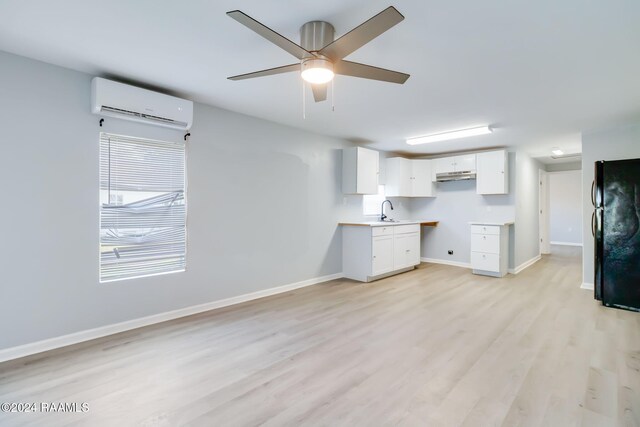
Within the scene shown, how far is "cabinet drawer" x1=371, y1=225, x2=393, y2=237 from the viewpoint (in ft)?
16.3

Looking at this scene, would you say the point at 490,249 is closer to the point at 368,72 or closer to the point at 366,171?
the point at 366,171

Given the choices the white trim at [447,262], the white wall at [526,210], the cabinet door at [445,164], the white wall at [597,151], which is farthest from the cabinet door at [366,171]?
the white wall at [597,151]

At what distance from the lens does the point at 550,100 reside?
3.29m

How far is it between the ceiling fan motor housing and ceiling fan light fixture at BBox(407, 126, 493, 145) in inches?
131

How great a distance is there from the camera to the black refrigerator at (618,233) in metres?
3.65

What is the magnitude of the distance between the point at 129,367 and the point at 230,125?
9.07ft

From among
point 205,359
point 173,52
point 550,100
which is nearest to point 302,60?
point 173,52

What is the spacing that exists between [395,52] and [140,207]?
285 centimetres

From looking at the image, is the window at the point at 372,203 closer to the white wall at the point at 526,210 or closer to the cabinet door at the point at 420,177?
the cabinet door at the point at 420,177

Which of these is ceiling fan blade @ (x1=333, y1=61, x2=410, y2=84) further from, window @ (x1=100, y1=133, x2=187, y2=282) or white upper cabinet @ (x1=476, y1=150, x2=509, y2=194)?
A: white upper cabinet @ (x1=476, y1=150, x2=509, y2=194)

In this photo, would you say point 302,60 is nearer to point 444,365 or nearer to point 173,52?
point 173,52

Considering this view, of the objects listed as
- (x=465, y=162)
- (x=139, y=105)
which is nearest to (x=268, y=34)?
(x=139, y=105)

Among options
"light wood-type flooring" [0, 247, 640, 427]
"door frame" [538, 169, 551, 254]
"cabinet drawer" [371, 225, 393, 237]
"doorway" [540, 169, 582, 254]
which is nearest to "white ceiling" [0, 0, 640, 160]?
"cabinet drawer" [371, 225, 393, 237]

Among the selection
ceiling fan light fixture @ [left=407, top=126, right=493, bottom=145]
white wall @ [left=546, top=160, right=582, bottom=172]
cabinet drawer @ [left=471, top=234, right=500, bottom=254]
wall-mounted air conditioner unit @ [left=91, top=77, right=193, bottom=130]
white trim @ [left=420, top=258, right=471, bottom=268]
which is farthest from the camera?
white wall @ [left=546, top=160, right=582, bottom=172]
